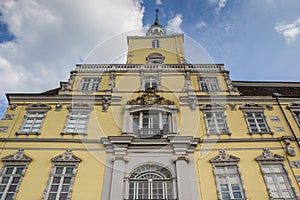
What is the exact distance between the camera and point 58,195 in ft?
44.8

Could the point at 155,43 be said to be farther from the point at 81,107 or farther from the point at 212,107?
the point at 81,107

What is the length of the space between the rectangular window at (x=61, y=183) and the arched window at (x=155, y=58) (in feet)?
42.7

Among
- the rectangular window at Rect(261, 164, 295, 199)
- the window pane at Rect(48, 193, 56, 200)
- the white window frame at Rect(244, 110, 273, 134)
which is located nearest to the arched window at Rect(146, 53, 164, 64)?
the white window frame at Rect(244, 110, 273, 134)

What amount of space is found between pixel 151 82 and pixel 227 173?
31.0 ft

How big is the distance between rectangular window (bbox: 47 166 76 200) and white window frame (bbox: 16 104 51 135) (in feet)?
11.2

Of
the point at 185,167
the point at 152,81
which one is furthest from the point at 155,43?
the point at 185,167

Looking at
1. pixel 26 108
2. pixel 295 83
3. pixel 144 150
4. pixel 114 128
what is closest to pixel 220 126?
pixel 144 150

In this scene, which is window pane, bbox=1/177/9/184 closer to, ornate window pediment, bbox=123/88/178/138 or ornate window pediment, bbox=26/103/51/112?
ornate window pediment, bbox=26/103/51/112

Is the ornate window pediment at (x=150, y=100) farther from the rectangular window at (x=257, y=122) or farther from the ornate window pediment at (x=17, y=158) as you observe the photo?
the ornate window pediment at (x=17, y=158)

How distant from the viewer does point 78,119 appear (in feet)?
58.6

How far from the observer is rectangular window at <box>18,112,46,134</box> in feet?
55.6

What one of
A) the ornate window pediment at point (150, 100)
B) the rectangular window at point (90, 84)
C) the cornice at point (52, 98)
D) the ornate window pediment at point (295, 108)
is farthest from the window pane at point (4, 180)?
the ornate window pediment at point (295, 108)

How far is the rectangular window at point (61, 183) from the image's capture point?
13727 millimetres

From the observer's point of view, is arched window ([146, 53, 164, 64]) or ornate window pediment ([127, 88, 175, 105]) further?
arched window ([146, 53, 164, 64])
